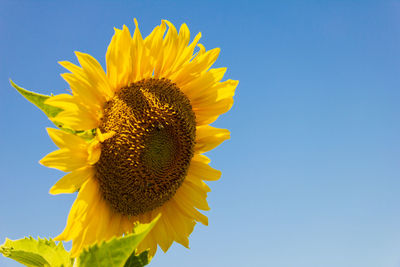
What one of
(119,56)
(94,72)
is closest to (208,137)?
(119,56)

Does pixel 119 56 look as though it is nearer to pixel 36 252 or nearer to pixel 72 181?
pixel 72 181

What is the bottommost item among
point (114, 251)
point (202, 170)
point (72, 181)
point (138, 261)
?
point (114, 251)

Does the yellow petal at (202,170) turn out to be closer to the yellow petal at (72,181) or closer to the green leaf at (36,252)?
the yellow petal at (72,181)

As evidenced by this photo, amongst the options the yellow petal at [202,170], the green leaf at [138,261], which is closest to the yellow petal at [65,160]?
the green leaf at [138,261]

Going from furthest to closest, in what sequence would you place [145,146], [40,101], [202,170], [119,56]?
[202,170], [145,146], [119,56], [40,101]

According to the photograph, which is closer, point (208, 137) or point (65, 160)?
point (65, 160)

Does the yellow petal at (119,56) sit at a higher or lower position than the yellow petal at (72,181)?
higher

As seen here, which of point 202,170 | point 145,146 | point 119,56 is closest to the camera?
point 119,56
